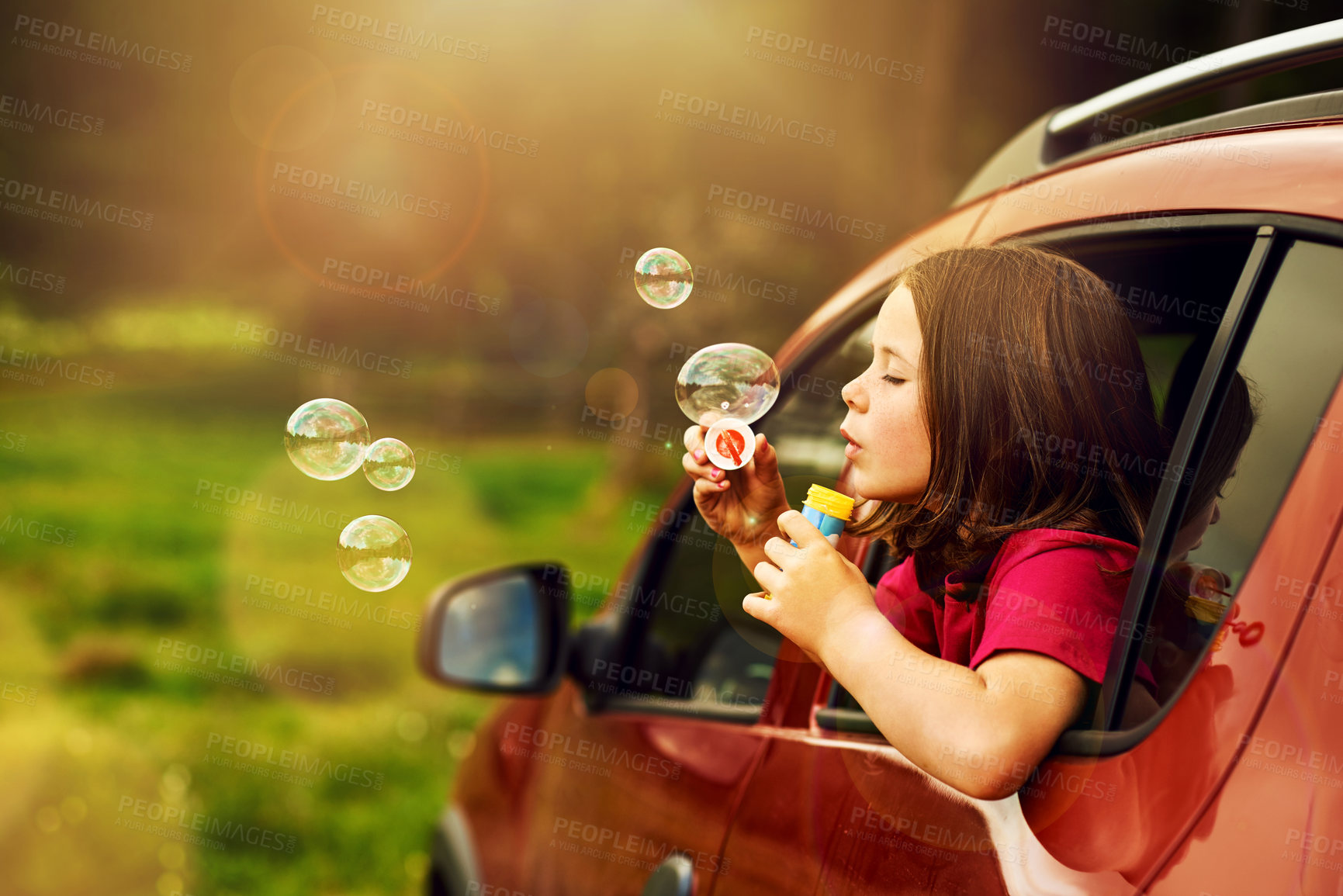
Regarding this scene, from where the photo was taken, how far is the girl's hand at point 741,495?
1.51 m

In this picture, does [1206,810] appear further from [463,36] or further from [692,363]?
[463,36]

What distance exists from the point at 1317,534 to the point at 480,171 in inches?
591

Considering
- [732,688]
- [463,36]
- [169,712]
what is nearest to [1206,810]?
[732,688]

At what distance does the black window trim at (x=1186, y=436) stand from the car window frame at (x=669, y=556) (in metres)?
0.54

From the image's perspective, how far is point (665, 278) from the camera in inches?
90.6

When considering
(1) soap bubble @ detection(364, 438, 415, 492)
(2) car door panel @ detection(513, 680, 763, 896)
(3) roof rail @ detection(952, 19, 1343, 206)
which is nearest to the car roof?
(3) roof rail @ detection(952, 19, 1343, 206)

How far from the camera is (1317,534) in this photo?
909 mm

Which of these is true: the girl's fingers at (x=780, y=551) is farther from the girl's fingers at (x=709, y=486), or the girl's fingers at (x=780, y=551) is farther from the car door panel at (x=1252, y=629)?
the car door panel at (x=1252, y=629)

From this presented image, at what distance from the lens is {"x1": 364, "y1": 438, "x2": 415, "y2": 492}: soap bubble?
265cm

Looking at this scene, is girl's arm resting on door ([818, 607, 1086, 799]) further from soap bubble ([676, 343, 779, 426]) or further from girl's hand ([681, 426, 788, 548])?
soap bubble ([676, 343, 779, 426])

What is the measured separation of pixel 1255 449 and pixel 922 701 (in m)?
0.54

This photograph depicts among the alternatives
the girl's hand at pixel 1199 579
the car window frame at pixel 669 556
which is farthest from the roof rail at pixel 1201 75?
the girl's hand at pixel 1199 579

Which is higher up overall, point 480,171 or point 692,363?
point 480,171

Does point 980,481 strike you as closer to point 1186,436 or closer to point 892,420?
point 892,420
